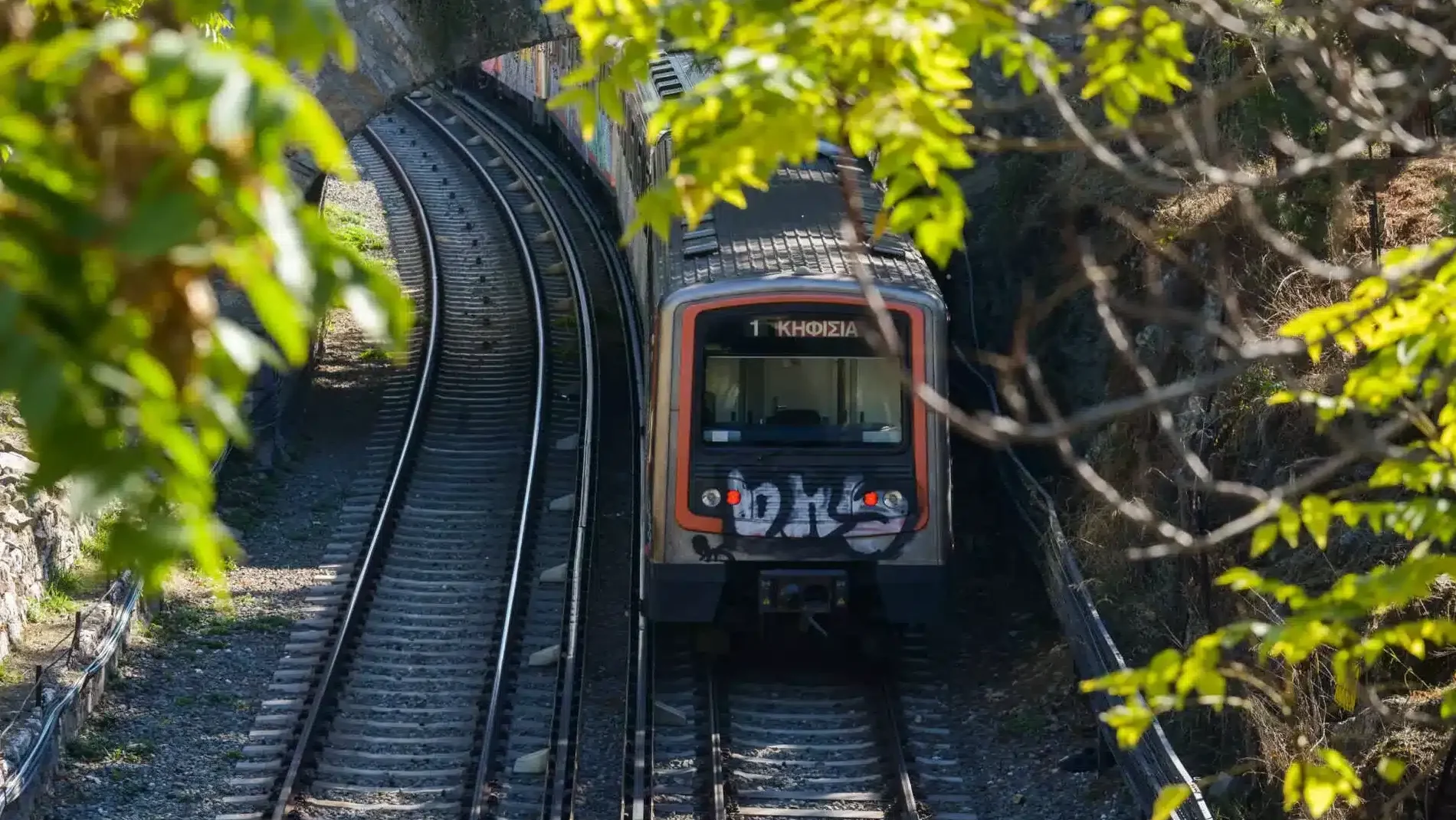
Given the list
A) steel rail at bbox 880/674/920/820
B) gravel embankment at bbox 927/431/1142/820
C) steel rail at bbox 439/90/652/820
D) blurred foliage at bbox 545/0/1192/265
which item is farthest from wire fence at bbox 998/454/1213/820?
blurred foliage at bbox 545/0/1192/265

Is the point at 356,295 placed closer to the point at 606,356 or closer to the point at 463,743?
the point at 463,743

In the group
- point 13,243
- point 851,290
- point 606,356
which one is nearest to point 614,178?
point 606,356

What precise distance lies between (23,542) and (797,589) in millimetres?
5530

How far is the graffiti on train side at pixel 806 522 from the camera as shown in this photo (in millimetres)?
10414

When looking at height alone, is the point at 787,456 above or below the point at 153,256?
below

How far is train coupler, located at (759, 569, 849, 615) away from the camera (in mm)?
10453

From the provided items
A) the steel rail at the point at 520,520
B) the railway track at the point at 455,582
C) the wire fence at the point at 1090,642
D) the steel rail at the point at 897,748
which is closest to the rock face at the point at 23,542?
the railway track at the point at 455,582

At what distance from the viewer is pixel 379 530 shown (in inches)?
531

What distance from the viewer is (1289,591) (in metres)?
4.27

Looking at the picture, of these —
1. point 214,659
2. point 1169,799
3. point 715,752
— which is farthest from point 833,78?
point 214,659

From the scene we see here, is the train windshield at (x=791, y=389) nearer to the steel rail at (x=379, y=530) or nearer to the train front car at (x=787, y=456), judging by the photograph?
the train front car at (x=787, y=456)

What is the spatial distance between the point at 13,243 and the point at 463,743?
823cm

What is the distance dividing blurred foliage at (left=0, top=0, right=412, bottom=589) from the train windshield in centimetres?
786

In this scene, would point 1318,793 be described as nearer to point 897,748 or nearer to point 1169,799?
point 1169,799
